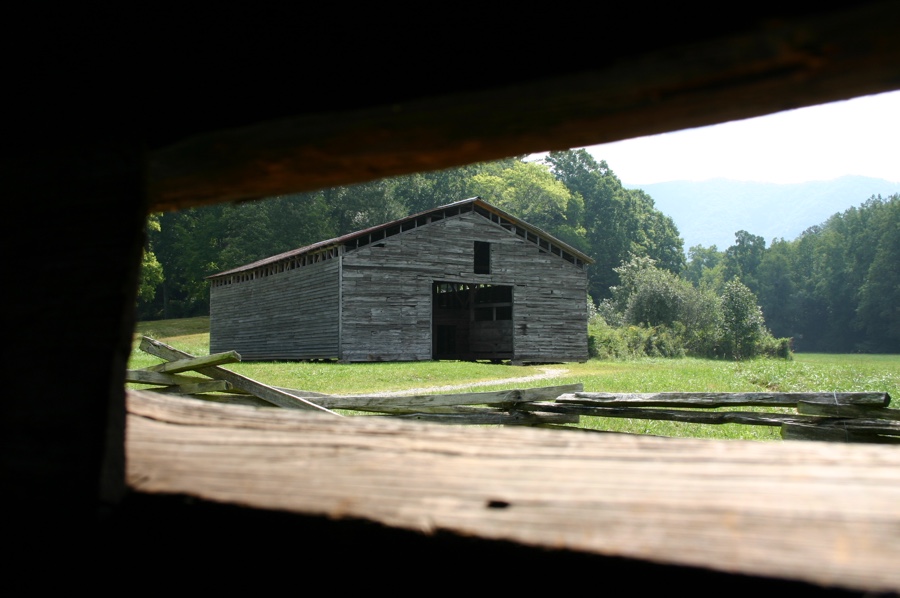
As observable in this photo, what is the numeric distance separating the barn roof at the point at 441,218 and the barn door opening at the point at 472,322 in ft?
9.98

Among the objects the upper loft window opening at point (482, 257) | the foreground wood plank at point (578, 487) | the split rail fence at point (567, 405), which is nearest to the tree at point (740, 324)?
the upper loft window opening at point (482, 257)

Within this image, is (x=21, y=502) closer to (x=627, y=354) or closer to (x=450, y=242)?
(x=450, y=242)

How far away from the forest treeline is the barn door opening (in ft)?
32.7

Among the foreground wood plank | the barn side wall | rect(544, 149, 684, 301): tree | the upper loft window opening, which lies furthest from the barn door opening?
rect(544, 149, 684, 301): tree

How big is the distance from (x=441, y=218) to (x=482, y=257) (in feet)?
14.3

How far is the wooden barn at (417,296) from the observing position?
29.9m

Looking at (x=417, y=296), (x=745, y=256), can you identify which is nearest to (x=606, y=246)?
(x=745, y=256)

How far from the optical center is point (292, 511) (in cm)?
91

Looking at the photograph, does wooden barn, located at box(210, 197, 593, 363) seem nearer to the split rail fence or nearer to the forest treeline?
the forest treeline

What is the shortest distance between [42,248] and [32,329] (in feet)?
0.41

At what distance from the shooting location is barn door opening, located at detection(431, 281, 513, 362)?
117 feet

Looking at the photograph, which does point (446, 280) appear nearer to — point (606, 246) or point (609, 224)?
point (606, 246)

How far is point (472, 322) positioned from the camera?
123ft

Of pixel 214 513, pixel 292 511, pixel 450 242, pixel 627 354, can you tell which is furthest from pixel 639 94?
pixel 627 354
